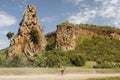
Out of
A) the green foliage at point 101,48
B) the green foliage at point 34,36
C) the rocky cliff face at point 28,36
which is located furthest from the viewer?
the green foliage at point 101,48

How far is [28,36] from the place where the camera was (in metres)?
81.2

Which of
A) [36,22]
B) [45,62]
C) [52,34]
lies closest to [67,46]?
[36,22]

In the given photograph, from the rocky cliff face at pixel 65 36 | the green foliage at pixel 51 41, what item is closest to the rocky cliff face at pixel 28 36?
the green foliage at pixel 51 41

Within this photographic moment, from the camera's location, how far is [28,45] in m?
80.9

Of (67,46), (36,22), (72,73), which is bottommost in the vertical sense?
(72,73)

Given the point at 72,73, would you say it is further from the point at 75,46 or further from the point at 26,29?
the point at 75,46

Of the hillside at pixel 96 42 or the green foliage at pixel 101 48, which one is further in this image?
the hillside at pixel 96 42

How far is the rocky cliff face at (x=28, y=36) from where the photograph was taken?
79875 mm

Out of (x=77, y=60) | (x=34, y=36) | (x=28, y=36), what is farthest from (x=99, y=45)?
(x=77, y=60)

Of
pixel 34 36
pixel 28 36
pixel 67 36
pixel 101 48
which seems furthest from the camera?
pixel 101 48

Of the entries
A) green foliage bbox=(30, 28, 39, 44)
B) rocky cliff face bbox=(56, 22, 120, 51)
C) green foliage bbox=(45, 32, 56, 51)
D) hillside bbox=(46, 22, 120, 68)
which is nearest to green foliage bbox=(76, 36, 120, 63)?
hillside bbox=(46, 22, 120, 68)

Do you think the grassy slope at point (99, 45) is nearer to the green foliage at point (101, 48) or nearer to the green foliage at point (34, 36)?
A: the green foliage at point (101, 48)

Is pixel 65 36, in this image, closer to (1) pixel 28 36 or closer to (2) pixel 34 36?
(2) pixel 34 36

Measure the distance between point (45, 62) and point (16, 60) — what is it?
5788 mm
